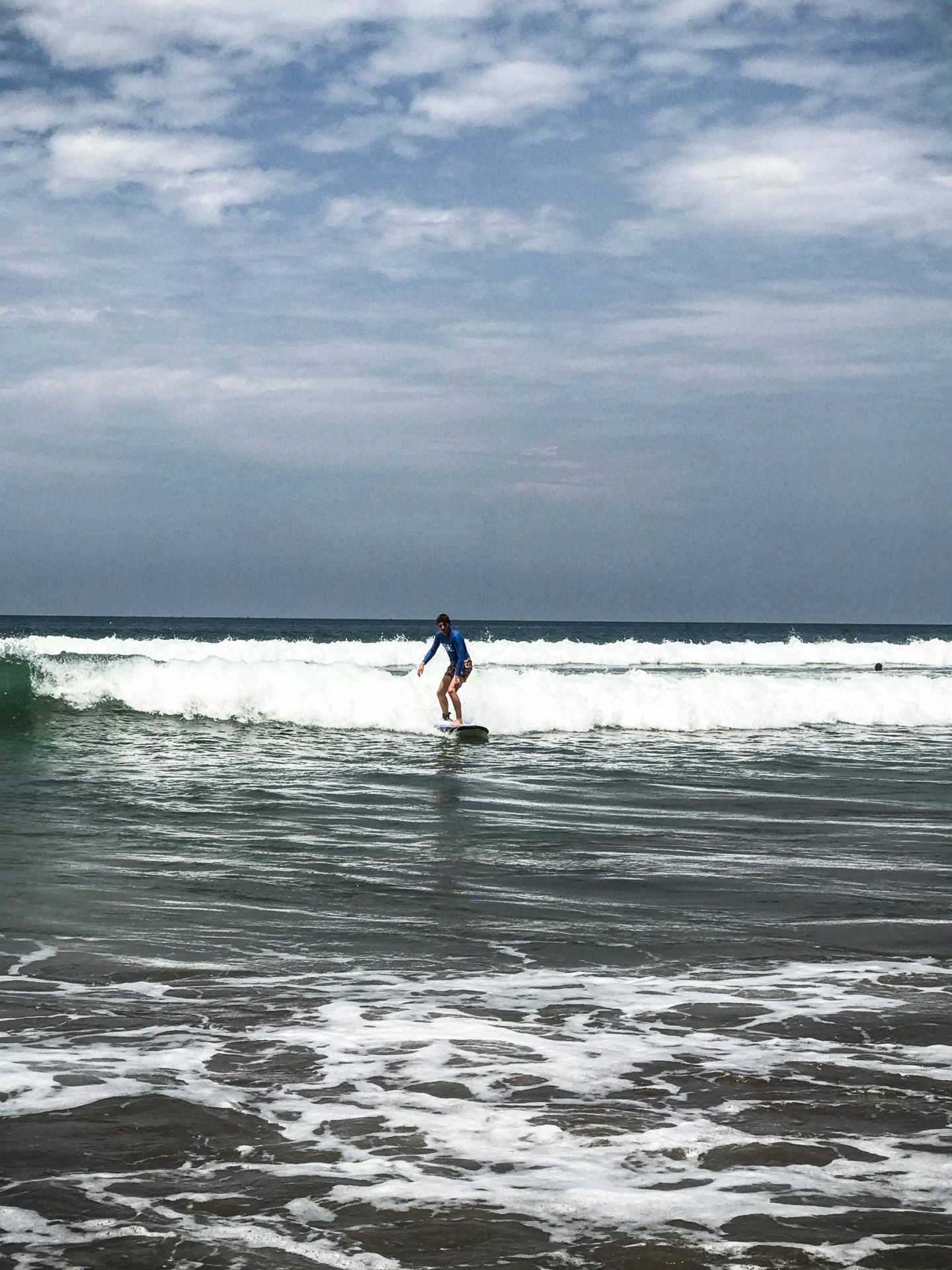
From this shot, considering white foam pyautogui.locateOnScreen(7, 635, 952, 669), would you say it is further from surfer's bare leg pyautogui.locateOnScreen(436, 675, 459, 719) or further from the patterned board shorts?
the patterned board shorts

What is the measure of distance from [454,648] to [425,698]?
3.00 meters

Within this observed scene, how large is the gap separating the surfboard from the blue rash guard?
3.12 feet

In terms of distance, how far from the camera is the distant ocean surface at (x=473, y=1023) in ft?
11.2

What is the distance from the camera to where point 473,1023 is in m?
5.35

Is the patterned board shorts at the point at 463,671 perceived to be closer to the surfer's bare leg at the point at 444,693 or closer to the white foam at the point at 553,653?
the surfer's bare leg at the point at 444,693

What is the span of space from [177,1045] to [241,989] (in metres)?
0.92

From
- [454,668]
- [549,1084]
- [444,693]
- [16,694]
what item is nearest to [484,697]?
[444,693]

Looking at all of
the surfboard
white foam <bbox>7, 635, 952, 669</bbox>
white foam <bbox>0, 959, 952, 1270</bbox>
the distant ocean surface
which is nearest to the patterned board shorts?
the surfboard

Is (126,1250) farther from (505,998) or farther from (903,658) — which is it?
(903,658)

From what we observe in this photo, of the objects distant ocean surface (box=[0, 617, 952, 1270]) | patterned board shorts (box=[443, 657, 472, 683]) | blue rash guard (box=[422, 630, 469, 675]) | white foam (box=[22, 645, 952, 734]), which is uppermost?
blue rash guard (box=[422, 630, 469, 675])

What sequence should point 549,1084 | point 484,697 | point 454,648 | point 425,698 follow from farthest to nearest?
point 425,698 < point 484,697 < point 454,648 < point 549,1084

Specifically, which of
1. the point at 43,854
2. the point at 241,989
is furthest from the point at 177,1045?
the point at 43,854

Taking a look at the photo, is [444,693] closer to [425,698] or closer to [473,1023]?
[425,698]

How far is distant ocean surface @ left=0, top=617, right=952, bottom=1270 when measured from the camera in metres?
3.41
